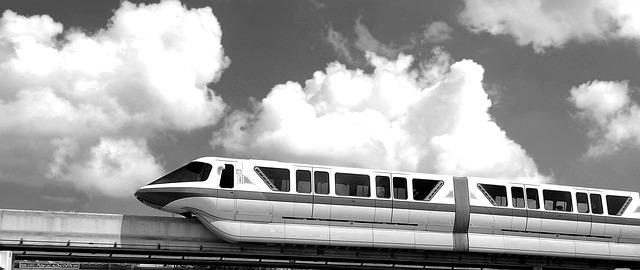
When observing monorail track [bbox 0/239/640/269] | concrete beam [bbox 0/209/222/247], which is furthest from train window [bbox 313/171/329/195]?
concrete beam [bbox 0/209/222/247]

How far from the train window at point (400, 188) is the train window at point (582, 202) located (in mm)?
10332

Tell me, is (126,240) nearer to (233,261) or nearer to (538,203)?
(233,261)

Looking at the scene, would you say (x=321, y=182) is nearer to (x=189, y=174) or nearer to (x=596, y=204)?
(x=189, y=174)

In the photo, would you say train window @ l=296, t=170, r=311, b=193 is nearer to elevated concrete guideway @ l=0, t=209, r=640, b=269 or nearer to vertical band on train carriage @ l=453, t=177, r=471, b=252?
elevated concrete guideway @ l=0, t=209, r=640, b=269

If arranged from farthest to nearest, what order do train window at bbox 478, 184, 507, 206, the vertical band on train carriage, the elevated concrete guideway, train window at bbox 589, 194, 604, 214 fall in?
train window at bbox 589, 194, 604, 214 → train window at bbox 478, 184, 507, 206 → the vertical band on train carriage → the elevated concrete guideway

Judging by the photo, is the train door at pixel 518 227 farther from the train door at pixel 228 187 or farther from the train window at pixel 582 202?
the train door at pixel 228 187

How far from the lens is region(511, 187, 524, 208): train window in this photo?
33.8 metres

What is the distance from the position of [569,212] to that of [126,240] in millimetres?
22828

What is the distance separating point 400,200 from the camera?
3152 cm

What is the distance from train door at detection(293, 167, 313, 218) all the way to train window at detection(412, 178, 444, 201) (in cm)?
544

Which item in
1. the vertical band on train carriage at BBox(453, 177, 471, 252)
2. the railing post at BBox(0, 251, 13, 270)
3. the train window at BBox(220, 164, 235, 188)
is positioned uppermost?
the train window at BBox(220, 164, 235, 188)

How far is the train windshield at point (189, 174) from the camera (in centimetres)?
2927

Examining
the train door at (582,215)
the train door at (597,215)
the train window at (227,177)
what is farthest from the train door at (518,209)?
the train window at (227,177)

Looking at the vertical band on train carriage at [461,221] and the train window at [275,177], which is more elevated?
the train window at [275,177]
